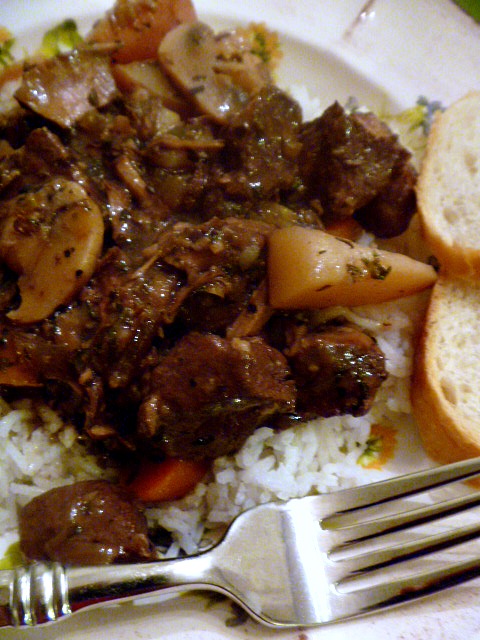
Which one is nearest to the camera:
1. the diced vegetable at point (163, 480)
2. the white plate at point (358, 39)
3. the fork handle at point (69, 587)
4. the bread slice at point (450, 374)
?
the fork handle at point (69, 587)

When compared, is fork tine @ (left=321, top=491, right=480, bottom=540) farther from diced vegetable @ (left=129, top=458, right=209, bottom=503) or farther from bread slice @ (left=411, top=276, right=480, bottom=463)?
diced vegetable @ (left=129, top=458, right=209, bottom=503)

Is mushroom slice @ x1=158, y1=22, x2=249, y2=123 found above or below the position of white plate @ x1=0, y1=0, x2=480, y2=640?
below

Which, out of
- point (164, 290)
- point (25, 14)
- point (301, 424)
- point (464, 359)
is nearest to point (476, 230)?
point (464, 359)

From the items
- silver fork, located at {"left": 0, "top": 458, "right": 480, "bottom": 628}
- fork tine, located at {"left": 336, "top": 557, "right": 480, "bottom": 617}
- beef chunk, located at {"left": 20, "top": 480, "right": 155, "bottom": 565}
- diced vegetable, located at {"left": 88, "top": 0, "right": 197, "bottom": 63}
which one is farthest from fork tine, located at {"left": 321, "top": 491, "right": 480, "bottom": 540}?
diced vegetable, located at {"left": 88, "top": 0, "right": 197, "bottom": 63}

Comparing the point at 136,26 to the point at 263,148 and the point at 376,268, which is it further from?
the point at 376,268

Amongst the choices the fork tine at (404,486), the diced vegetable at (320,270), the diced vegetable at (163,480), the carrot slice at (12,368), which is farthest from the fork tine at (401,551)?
the carrot slice at (12,368)

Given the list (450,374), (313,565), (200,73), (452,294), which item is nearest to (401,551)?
(313,565)

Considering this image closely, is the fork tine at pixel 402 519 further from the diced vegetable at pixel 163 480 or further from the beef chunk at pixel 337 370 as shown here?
the diced vegetable at pixel 163 480
